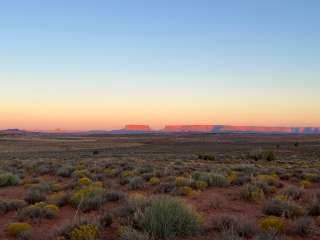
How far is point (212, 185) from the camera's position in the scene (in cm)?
1367

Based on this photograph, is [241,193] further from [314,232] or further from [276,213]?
[314,232]

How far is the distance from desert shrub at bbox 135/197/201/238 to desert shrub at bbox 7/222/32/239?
7.30 ft

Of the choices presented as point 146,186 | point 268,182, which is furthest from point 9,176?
point 268,182

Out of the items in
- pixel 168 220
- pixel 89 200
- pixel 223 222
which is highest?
pixel 168 220

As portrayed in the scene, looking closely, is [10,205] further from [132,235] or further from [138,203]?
[132,235]

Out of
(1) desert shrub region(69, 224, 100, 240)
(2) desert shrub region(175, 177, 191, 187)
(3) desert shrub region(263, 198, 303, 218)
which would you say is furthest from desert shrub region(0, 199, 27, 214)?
(3) desert shrub region(263, 198, 303, 218)

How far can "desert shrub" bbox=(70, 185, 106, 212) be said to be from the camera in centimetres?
945

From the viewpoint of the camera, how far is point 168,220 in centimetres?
694

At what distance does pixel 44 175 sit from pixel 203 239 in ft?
44.0

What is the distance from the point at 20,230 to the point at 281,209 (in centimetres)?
613

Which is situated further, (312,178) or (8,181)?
(312,178)

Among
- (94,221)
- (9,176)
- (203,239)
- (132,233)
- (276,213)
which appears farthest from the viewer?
(9,176)

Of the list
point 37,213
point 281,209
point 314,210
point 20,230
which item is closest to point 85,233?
point 20,230

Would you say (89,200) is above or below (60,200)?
above
